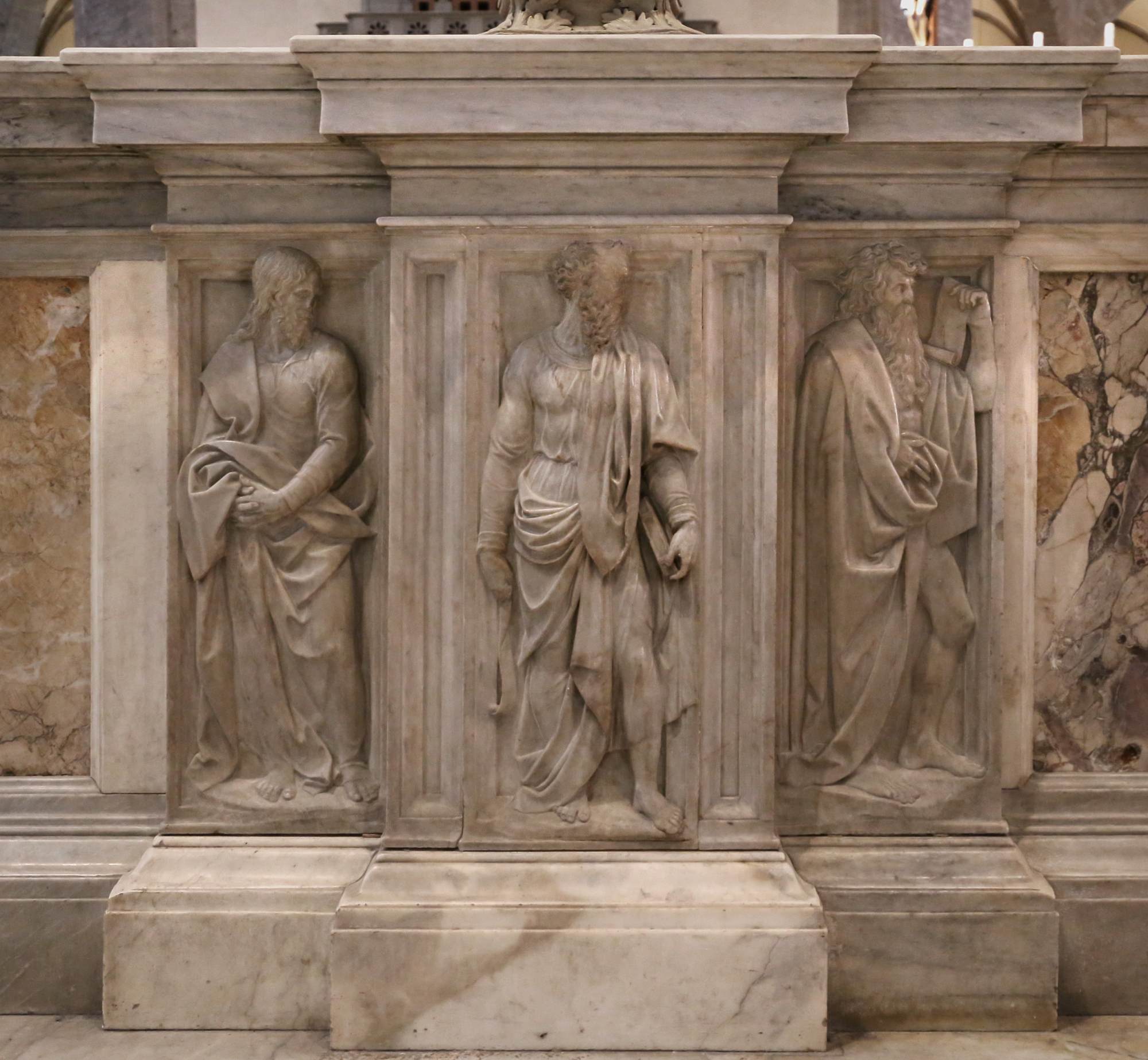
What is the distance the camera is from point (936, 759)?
15.0 feet

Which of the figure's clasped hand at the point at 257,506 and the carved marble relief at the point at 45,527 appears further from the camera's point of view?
the carved marble relief at the point at 45,527

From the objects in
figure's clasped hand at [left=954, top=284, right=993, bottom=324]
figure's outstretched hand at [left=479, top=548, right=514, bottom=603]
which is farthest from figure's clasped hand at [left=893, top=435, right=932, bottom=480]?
figure's outstretched hand at [left=479, top=548, right=514, bottom=603]

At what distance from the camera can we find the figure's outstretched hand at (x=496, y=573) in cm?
432

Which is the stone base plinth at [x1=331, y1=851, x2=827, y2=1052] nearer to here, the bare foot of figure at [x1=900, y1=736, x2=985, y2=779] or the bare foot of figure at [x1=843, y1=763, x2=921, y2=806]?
the bare foot of figure at [x1=843, y1=763, x2=921, y2=806]

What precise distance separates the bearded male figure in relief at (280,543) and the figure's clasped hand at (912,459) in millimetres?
1653

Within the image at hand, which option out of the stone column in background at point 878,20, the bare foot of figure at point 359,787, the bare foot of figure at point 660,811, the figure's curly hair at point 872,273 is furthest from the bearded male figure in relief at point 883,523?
the stone column in background at point 878,20

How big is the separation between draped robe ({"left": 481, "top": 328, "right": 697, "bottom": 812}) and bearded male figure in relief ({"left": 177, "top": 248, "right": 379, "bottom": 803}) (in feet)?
1.72

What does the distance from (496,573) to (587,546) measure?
290 mm

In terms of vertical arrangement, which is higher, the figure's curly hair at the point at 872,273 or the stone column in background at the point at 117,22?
the stone column in background at the point at 117,22

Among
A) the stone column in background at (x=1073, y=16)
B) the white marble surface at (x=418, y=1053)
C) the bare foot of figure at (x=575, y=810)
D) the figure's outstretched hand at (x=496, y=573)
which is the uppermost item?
the stone column in background at (x=1073, y=16)

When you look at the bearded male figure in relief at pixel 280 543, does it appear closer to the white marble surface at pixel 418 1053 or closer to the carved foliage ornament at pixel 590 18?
the white marble surface at pixel 418 1053

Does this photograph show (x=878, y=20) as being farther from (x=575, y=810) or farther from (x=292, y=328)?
(x=575, y=810)

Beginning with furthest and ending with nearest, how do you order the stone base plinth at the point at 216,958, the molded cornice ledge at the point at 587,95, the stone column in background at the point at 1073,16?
the stone column in background at the point at 1073,16 → the stone base plinth at the point at 216,958 → the molded cornice ledge at the point at 587,95

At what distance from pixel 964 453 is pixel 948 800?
1107mm
